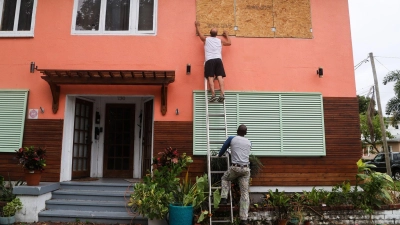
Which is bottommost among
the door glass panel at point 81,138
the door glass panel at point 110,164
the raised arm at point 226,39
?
the door glass panel at point 110,164

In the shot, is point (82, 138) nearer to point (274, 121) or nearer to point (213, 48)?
point (213, 48)

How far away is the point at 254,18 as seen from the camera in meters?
7.80

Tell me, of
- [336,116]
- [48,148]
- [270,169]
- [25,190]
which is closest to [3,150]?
[48,148]

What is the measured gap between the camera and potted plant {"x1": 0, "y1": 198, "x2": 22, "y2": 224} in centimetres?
596

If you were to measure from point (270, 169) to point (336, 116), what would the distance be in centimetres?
205

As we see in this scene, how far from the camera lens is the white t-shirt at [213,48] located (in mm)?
7133

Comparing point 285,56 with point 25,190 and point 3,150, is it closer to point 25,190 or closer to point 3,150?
point 25,190

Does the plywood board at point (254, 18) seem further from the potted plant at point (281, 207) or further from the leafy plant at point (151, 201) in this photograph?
the leafy plant at point (151, 201)

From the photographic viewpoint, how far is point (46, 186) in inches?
258

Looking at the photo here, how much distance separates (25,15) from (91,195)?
4.86 metres

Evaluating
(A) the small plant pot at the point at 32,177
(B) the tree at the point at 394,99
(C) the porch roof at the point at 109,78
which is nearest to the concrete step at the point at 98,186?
(A) the small plant pot at the point at 32,177

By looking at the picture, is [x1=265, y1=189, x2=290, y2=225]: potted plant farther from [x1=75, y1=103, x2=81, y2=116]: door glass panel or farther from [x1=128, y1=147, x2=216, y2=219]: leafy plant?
[x1=75, y1=103, x2=81, y2=116]: door glass panel

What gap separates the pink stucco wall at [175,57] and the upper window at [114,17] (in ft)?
0.59

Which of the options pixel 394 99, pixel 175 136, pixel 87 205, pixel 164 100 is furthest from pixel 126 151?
pixel 394 99
